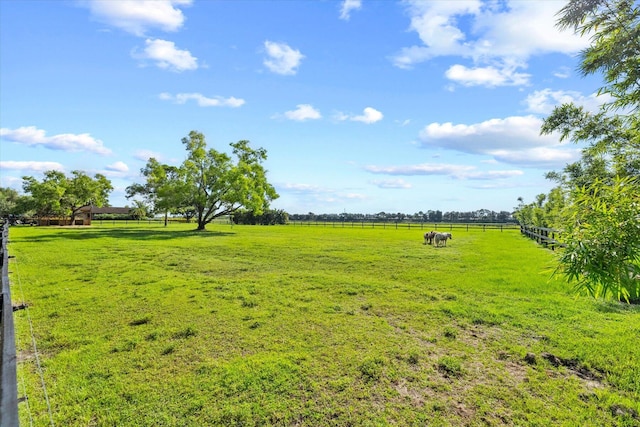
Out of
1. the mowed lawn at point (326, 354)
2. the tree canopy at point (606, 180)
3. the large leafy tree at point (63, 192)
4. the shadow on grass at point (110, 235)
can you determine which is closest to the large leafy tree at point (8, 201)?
the large leafy tree at point (63, 192)

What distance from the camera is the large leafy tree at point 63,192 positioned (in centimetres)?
4681

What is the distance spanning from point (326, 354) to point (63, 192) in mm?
57348

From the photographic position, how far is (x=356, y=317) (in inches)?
251

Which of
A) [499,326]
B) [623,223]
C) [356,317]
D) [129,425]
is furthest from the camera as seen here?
[356,317]

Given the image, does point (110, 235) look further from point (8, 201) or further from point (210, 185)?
point (8, 201)

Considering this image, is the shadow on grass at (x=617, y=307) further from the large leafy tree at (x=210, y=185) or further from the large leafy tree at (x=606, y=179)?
the large leafy tree at (x=210, y=185)

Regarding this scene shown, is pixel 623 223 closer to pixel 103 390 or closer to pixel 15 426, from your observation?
pixel 15 426

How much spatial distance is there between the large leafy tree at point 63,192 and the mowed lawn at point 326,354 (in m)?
48.5

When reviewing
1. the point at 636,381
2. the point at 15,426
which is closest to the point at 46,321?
the point at 15,426

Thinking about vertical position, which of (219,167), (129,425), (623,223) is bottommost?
(129,425)

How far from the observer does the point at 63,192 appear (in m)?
48.0

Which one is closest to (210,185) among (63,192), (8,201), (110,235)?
(110,235)

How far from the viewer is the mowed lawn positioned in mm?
3447

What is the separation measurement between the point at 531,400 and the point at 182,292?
7412mm
